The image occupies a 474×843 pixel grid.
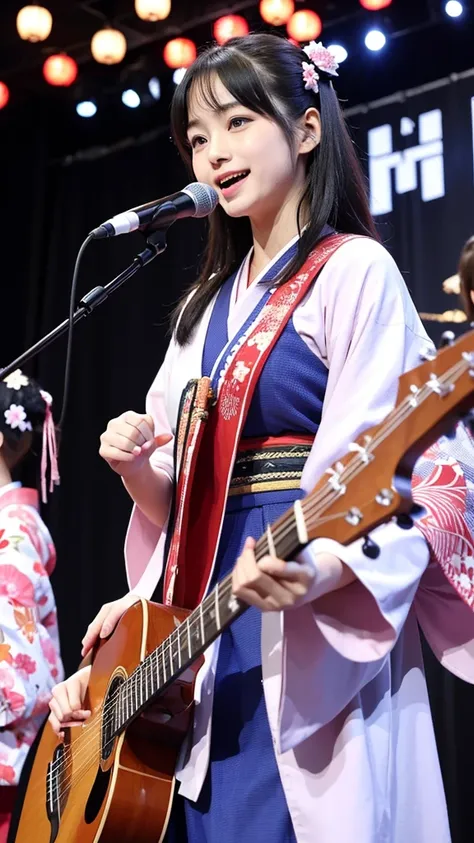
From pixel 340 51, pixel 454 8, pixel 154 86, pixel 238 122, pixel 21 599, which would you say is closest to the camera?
pixel 238 122

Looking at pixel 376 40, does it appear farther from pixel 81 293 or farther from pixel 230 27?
pixel 81 293

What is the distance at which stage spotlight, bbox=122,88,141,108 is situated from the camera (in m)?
4.76

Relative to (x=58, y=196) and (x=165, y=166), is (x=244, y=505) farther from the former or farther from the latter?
(x=58, y=196)

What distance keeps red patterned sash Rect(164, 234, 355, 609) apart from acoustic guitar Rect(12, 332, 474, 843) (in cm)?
7

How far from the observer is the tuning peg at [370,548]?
1.15m

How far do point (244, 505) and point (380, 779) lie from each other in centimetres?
43

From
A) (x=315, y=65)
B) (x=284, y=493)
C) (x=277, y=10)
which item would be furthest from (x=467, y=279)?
(x=277, y=10)

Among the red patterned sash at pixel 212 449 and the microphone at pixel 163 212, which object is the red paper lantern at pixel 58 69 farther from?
the red patterned sash at pixel 212 449

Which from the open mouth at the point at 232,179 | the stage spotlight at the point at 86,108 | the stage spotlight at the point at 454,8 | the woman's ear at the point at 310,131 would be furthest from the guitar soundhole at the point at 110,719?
the stage spotlight at the point at 86,108

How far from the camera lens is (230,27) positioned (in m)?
4.24

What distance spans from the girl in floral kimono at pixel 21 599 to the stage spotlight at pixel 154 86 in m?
2.02

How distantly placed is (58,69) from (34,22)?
0.31 meters

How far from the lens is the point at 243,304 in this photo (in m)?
1.74

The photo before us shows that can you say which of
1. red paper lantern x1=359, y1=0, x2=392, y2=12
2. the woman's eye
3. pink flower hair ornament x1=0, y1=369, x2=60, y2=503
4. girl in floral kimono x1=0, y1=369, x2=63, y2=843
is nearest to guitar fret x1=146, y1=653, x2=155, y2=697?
the woman's eye
